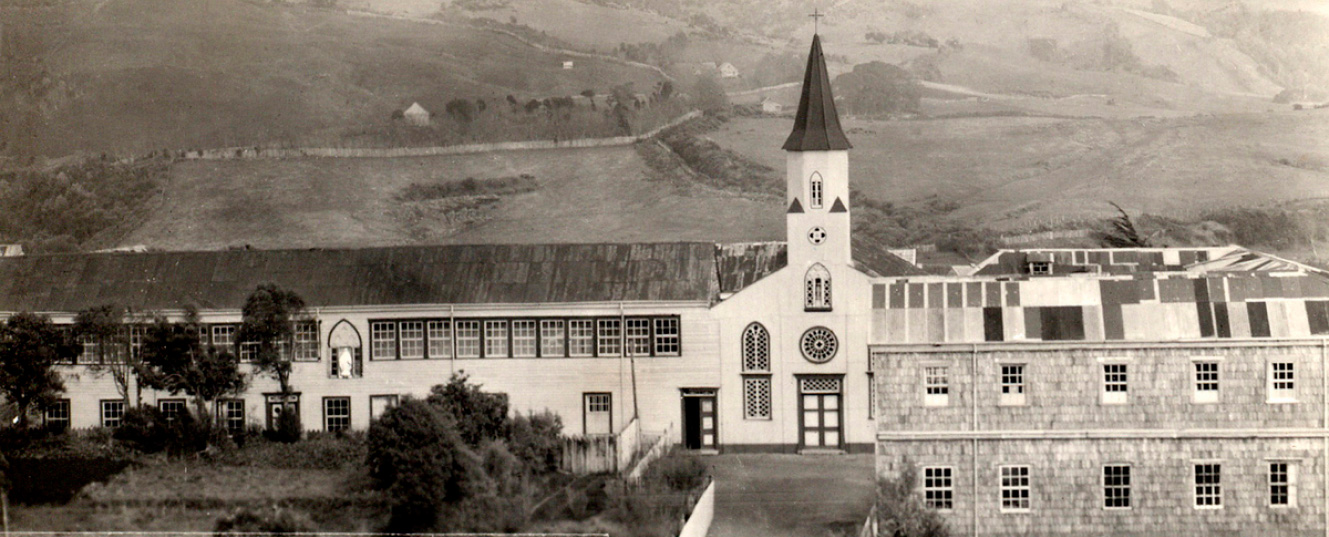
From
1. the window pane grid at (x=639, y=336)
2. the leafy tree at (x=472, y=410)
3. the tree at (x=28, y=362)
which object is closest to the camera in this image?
the leafy tree at (x=472, y=410)

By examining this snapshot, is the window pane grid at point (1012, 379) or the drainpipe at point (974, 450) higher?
the window pane grid at point (1012, 379)

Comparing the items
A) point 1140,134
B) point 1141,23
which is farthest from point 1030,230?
point 1141,23

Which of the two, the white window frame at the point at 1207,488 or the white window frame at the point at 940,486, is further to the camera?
the white window frame at the point at 1207,488

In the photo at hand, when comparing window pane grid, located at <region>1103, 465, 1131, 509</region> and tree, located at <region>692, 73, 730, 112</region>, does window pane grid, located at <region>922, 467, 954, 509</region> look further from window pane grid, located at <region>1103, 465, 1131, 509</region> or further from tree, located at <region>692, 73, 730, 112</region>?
tree, located at <region>692, 73, 730, 112</region>

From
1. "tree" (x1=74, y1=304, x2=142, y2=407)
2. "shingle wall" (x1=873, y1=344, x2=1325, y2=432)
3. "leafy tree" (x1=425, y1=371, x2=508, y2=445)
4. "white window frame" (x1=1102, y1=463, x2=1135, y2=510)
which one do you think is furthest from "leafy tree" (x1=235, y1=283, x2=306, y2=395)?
"white window frame" (x1=1102, y1=463, x2=1135, y2=510)

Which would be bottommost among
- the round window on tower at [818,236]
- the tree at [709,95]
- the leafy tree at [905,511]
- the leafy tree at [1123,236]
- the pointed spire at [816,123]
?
the leafy tree at [905,511]

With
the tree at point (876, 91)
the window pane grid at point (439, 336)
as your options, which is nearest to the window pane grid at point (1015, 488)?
the window pane grid at point (439, 336)

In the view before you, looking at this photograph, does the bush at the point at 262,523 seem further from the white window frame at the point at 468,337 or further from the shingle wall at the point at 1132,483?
the shingle wall at the point at 1132,483
